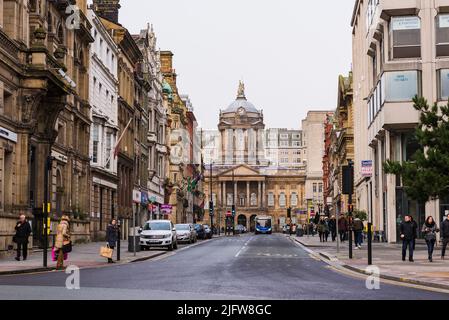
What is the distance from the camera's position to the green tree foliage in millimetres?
24297

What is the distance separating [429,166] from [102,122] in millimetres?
36165

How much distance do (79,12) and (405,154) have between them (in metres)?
21.5

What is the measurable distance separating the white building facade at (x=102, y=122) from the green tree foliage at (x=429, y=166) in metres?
30.7

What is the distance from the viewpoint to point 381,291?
17.3 metres

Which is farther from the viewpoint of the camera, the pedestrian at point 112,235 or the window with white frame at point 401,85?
the window with white frame at point 401,85

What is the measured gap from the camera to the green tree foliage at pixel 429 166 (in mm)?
24297

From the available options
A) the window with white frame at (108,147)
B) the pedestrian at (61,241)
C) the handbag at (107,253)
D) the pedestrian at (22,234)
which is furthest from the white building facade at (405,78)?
the pedestrian at (61,241)

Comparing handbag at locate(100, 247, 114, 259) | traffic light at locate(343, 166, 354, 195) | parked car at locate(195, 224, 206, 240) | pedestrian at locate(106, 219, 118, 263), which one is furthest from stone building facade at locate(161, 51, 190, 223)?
handbag at locate(100, 247, 114, 259)

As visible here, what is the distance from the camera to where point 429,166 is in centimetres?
2461

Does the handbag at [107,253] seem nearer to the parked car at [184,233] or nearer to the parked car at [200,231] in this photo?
the parked car at [184,233]

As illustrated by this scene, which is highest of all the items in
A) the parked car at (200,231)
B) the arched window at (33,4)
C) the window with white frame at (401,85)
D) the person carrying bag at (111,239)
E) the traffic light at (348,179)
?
the arched window at (33,4)

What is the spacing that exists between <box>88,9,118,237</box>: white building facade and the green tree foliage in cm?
3068

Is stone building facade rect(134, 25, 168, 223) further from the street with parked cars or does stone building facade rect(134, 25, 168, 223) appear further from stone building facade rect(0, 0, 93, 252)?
the street with parked cars
